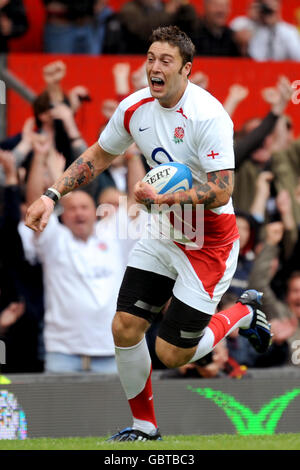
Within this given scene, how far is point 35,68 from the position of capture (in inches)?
396

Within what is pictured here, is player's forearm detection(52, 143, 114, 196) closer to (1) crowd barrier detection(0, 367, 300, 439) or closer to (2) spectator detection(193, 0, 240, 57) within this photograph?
(1) crowd barrier detection(0, 367, 300, 439)

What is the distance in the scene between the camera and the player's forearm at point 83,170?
677cm

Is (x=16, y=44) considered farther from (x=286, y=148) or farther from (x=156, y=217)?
(x=156, y=217)

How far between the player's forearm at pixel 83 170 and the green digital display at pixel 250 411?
101 inches

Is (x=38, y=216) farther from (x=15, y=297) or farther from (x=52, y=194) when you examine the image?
(x=15, y=297)

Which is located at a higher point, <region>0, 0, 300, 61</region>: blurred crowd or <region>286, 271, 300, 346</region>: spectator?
<region>0, 0, 300, 61</region>: blurred crowd

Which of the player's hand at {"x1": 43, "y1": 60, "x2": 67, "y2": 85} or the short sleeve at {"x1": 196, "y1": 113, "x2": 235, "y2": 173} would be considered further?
the player's hand at {"x1": 43, "y1": 60, "x2": 67, "y2": 85}

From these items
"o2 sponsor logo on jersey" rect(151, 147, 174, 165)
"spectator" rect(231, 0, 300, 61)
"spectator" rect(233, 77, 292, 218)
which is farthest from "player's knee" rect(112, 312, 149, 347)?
"spectator" rect(231, 0, 300, 61)

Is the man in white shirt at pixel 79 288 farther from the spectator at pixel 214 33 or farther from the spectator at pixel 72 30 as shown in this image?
the spectator at pixel 214 33

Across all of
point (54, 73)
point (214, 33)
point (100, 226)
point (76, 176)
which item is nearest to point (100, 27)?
point (214, 33)

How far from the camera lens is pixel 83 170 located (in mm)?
6871

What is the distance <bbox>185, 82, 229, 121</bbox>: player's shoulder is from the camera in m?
6.35
